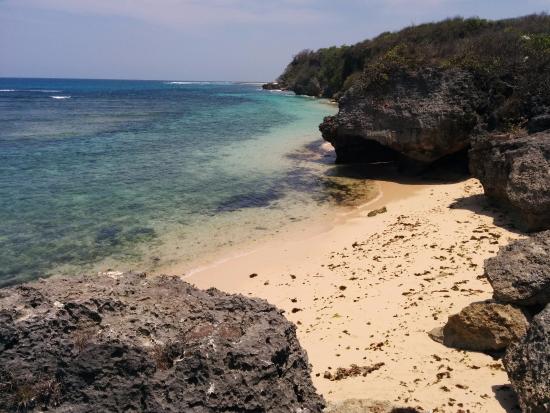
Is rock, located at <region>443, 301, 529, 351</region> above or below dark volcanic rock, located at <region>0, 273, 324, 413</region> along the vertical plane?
below

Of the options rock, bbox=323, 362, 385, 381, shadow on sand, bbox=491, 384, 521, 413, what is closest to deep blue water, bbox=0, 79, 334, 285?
rock, bbox=323, 362, 385, 381

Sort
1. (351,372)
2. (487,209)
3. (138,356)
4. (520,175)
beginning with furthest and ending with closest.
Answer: (487,209)
(520,175)
(351,372)
(138,356)

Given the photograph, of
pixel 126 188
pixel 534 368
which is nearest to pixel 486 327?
pixel 534 368

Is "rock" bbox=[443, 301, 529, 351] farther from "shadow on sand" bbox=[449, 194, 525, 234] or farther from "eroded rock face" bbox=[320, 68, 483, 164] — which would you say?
"eroded rock face" bbox=[320, 68, 483, 164]

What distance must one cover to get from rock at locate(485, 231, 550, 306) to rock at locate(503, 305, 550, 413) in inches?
57.2

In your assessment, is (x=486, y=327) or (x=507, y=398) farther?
(x=486, y=327)

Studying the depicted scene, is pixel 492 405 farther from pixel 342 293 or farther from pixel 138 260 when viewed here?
pixel 138 260

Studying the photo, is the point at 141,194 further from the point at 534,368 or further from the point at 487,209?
the point at 534,368

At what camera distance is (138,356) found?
4273 millimetres

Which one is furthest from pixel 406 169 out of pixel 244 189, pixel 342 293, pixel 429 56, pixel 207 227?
pixel 342 293

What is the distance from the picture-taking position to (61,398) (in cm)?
412

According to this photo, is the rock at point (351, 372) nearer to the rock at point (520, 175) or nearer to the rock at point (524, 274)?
the rock at point (524, 274)

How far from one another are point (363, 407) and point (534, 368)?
1986 mm

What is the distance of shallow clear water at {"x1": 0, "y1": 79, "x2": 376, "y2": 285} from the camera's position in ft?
46.8
